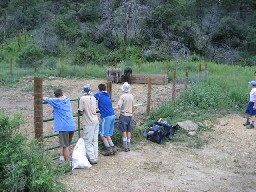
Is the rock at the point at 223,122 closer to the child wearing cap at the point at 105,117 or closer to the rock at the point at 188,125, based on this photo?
the rock at the point at 188,125

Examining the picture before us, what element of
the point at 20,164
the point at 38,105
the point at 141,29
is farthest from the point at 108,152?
the point at 141,29

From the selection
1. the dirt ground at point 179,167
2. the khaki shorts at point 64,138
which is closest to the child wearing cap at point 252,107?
the dirt ground at point 179,167

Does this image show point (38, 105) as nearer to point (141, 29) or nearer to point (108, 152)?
point (108, 152)

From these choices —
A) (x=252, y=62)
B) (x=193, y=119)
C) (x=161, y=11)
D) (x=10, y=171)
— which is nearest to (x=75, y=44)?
(x=161, y=11)

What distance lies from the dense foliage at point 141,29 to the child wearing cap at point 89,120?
57.7 feet

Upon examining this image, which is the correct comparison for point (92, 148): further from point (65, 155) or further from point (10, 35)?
point (10, 35)

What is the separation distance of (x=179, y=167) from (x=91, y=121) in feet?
6.37

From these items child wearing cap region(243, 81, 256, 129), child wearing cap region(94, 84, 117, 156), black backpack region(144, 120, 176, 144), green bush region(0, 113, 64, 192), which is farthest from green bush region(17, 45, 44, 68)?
green bush region(0, 113, 64, 192)

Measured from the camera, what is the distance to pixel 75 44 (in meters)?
30.2

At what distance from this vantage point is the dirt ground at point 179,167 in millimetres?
6985

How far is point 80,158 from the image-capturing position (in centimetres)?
737

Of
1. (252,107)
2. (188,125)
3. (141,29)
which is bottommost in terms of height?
(188,125)

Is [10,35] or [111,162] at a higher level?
[10,35]

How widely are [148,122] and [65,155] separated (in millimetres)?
3530
